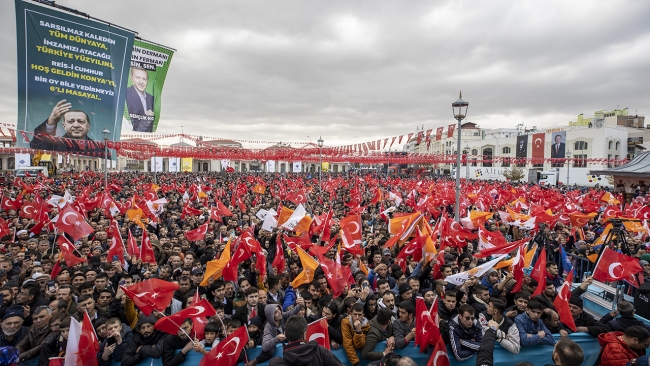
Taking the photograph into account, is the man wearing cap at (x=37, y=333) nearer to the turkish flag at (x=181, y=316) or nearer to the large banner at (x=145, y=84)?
the turkish flag at (x=181, y=316)

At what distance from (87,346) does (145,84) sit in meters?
27.1

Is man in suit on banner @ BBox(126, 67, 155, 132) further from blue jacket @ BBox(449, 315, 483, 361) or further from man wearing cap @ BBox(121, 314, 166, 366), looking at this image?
blue jacket @ BBox(449, 315, 483, 361)

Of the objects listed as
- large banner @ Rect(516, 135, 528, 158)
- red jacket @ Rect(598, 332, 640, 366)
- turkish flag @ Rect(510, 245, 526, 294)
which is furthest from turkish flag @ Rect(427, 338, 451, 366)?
large banner @ Rect(516, 135, 528, 158)

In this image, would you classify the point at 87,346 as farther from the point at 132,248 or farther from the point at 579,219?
the point at 579,219

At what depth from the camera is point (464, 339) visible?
4551mm

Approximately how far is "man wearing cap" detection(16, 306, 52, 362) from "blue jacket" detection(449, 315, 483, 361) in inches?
203

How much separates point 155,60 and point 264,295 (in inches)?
1059

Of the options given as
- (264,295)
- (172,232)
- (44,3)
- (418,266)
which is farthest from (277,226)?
(44,3)

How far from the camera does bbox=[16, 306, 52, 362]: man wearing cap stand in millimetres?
4562

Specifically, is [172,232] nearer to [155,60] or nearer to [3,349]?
[3,349]

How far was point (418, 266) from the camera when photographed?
7805 millimetres

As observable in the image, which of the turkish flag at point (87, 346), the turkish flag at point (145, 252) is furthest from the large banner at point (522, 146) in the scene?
the turkish flag at point (87, 346)

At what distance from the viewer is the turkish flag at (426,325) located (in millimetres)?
4348

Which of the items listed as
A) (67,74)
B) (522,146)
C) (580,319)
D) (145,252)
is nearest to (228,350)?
(580,319)
